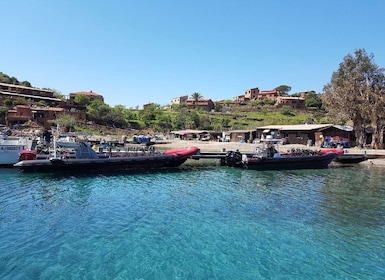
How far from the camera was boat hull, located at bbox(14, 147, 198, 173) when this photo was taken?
88.2 feet

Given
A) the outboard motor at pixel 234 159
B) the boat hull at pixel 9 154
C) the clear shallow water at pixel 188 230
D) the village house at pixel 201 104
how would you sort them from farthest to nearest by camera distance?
the village house at pixel 201 104
the outboard motor at pixel 234 159
the boat hull at pixel 9 154
the clear shallow water at pixel 188 230

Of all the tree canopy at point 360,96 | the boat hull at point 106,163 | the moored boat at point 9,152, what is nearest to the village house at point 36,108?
the moored boat at point 9,152

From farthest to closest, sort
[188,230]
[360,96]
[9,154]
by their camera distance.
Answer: [360,96], [9,154], [188,230]

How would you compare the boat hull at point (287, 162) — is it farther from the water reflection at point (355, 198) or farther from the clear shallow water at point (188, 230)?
the clear shallow water at point (188, 230)

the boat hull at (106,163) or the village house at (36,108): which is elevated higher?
the village house at (36,108)

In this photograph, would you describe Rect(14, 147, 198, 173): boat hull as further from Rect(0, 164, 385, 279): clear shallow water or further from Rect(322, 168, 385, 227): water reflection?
Result: Rect(322, 168, 385, 227): water reflection

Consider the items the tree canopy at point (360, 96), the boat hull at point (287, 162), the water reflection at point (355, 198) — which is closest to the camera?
the water reflection at point (355, 198)

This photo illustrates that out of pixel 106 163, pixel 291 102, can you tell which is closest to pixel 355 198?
pixel 106 163

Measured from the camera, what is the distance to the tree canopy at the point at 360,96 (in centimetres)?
4506

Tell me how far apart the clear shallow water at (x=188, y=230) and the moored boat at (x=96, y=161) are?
335 centimetres

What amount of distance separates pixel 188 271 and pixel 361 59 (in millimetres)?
50280

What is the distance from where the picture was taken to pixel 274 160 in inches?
1299

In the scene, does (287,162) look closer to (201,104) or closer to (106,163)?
(106,163)

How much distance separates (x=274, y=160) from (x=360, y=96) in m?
23.6
